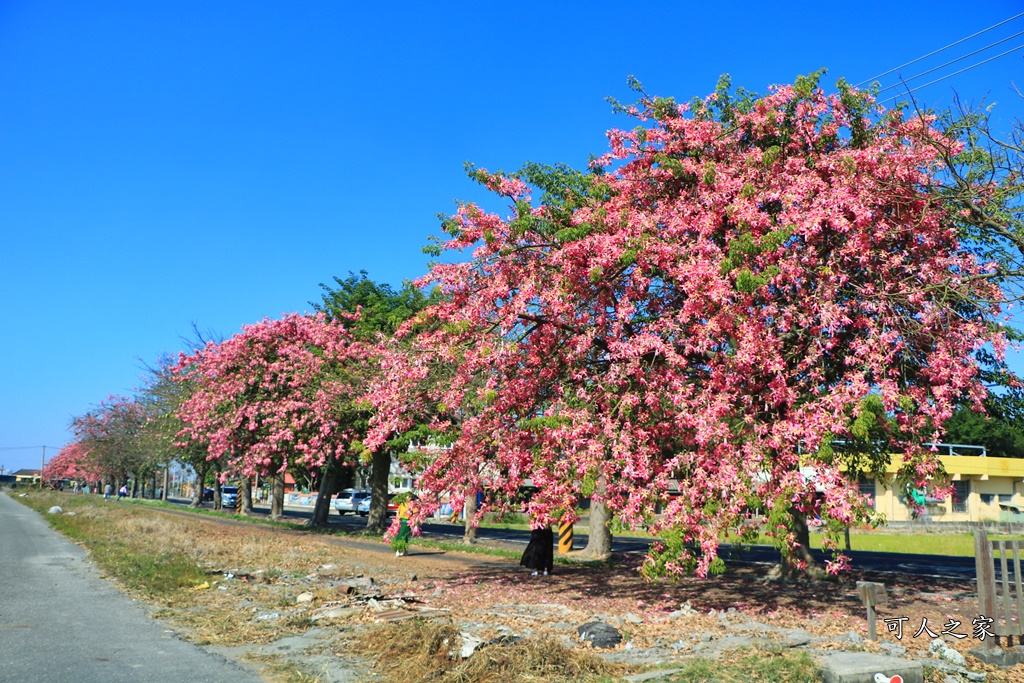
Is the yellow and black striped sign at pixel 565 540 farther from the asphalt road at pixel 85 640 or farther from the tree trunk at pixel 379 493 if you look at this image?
the asphalt road at pixel 85 640

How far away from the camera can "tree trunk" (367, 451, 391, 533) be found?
30.6 m

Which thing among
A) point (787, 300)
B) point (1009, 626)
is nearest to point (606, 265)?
point (787, 300)

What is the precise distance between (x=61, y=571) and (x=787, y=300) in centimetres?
1654

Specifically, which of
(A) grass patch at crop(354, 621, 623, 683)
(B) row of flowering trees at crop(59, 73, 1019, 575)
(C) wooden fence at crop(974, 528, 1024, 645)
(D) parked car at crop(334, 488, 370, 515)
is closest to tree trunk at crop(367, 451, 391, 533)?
(B) row of flowering trees at crop(59, 73, 1019, 575)

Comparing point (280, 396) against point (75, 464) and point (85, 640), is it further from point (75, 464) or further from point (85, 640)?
point (75, 464)

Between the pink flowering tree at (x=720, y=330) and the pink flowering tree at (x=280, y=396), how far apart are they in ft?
46.4

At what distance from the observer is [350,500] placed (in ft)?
174

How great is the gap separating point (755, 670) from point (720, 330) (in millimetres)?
4920

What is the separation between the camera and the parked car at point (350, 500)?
5269 cm

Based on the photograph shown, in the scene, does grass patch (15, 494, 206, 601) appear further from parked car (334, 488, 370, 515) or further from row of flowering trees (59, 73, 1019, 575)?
parked car (334, 488, 370, 515)

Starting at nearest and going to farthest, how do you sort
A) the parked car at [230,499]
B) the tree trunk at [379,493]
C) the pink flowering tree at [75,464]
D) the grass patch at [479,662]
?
the grass patch at [479,662] → the tree trunk at [379,493] → the parked car at [230,499] → the pink flowering tree at [75,464]

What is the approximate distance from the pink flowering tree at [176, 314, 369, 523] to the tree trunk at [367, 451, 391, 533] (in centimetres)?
151

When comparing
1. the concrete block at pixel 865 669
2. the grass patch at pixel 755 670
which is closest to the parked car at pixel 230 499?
the grass patch at pixel 755 670

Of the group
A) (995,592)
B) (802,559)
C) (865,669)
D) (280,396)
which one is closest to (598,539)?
(802,559)
